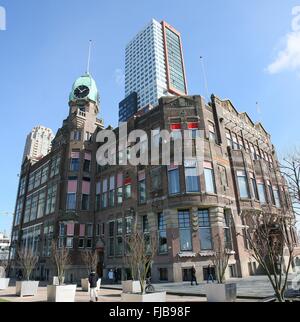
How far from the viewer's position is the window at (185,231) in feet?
86.6

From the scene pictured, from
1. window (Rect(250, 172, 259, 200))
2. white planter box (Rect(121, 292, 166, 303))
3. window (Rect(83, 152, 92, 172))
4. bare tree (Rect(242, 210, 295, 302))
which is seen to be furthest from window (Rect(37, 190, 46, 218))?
white planter box (Rect(121, 292, 166, 303))

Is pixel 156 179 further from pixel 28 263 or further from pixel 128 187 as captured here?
pixel 28 263

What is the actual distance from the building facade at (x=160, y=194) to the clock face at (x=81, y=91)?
18 cm

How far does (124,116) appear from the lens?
585ft

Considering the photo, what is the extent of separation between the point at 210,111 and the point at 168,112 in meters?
5.72

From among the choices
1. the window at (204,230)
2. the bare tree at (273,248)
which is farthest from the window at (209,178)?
the bare tree at (273,248)

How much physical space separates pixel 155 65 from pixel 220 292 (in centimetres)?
17406

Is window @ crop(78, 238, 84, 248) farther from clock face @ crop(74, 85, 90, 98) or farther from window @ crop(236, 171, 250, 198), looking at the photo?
clock face @ crop(74, 85, 90, 98)

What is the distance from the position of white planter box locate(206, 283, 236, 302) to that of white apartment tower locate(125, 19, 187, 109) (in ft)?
515

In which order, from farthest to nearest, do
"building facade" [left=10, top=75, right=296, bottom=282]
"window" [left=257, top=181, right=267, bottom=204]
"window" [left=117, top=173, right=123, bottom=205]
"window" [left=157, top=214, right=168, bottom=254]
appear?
1. "window" [left=117, top=173, right=123, bottom=205]
2. "window" [left=257, top=181, right=267, bottom=204]
3. "window" [left=157, top=214, right=168, bottom=254]
4. "building facade" [left=10, top=75, right=296, bottom=282]

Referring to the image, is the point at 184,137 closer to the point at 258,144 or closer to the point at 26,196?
the point at 258,144

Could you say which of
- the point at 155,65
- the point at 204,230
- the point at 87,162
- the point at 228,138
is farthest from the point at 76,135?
the point at 155,65

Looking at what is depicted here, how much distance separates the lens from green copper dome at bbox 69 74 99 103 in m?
47.3
